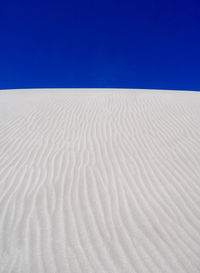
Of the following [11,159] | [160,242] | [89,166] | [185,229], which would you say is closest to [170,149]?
[89,166]

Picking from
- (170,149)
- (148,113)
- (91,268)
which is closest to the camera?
(91,268)

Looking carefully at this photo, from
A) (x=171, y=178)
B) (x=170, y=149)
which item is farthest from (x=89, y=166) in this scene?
(x=170, y=149)

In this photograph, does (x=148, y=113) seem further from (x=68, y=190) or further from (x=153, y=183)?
(x=68, y=190)

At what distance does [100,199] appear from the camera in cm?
314

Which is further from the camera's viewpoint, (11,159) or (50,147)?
(50,147)

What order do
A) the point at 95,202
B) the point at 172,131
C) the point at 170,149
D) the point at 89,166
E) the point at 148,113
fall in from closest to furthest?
the point at 95,202
the point at 89,166
the point at 170,149
the point at 172,131
the point at 148,113

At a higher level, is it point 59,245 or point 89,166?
point 89,166

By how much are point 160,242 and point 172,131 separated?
3.85 meters

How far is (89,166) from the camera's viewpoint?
4.02 m

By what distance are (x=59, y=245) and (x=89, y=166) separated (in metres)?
1.81

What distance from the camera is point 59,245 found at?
7.79ft

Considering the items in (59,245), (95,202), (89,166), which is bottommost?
(59,245)

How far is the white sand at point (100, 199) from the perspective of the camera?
223 cm

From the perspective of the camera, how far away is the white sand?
2232mm
